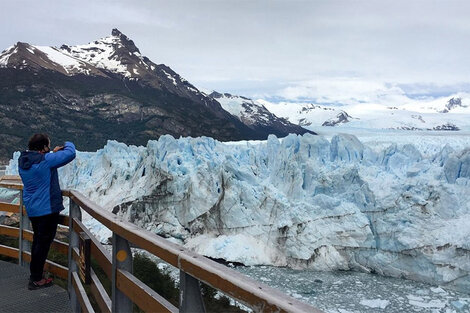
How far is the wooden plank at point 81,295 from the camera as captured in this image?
7.18 ft

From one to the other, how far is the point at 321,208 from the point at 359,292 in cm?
325

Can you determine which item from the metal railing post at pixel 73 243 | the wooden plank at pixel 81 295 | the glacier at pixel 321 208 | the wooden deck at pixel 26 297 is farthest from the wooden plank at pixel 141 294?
the glacier at pixel 321 208

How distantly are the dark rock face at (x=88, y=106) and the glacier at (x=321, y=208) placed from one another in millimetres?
44903

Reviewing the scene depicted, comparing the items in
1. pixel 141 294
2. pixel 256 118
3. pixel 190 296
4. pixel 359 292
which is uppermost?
pixel 256 118

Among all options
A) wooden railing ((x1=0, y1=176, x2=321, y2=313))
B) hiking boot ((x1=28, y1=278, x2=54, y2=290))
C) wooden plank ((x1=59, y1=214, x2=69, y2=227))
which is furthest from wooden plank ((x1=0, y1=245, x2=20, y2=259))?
wooden railing ((x1=0, y1=176, x2=321, y2=313))

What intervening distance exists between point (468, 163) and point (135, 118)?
6625cm

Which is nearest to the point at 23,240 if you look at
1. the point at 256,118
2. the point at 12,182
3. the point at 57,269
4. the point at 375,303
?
the point at 12,182

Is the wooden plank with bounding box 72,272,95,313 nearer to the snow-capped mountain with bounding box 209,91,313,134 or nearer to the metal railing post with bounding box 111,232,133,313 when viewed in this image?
the metal railing post with bounding box 111,232,133,313

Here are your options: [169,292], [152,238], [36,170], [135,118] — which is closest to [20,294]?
[36,170]

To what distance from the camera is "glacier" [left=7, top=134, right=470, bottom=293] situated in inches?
457

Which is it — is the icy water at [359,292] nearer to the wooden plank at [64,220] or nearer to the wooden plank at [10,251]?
the wooden plank at [10,251]

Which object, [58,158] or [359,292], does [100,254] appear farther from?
[359,292]

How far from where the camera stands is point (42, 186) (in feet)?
9.57

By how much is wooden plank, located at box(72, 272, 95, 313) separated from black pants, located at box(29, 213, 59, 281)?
488 millimetres
